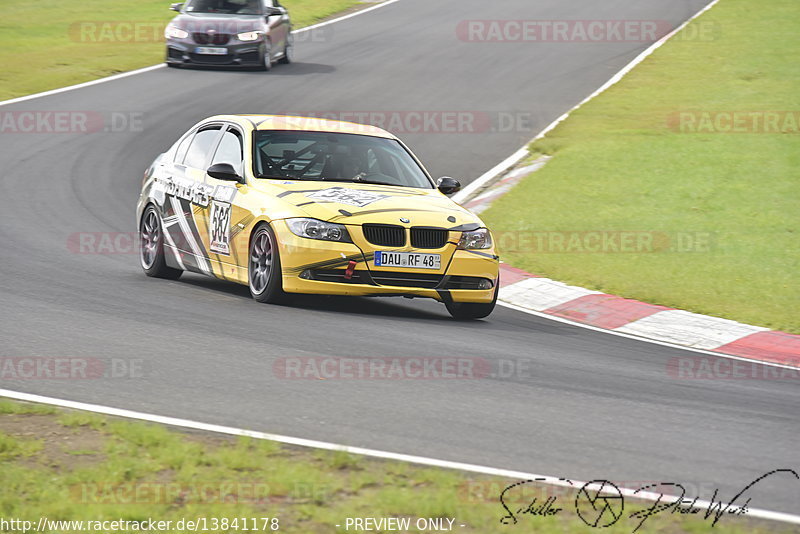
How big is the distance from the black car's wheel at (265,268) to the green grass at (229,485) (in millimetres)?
3786

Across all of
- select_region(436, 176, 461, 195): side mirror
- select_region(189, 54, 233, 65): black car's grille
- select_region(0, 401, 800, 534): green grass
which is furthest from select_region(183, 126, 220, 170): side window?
select_region(189, 54, 233, 65): black car's grille

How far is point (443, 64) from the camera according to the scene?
2770cm

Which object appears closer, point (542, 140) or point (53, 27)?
point (542, 140)

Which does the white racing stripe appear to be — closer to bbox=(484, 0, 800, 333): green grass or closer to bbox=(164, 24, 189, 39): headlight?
bbox=(484, 0, 800, 333): green grass

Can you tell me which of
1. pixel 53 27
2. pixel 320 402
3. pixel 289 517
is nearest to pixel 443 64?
pixel 53 27

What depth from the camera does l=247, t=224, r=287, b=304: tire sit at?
9883 mm

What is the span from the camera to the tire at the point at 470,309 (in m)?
10.5

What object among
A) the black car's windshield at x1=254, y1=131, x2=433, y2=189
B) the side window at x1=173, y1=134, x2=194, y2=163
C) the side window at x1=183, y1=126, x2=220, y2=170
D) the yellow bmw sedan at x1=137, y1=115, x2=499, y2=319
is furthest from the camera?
the side window at x1=173, y1=134, x2=194, y2=163

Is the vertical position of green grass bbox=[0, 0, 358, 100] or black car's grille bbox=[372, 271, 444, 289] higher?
green grass bbox=[0, 0, 358, 100]

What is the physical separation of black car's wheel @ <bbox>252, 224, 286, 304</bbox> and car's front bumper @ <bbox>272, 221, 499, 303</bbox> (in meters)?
0.09

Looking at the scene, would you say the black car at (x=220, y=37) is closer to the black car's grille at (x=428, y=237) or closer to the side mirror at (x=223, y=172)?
the side mirror at (x=223, y=172)

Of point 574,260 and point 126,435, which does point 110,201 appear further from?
point 126,435

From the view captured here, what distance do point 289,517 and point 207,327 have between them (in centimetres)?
415

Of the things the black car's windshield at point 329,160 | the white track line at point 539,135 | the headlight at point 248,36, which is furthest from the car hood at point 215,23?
the black car's windshield at point 329,160
